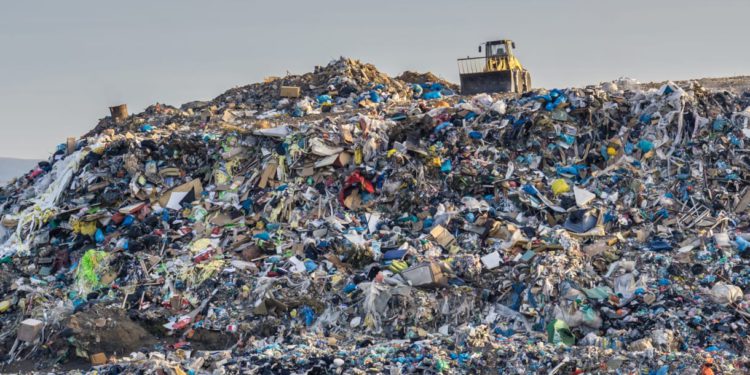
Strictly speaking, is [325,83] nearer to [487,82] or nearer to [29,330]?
[487,82]

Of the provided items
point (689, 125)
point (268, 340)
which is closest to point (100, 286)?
point (268, 340)

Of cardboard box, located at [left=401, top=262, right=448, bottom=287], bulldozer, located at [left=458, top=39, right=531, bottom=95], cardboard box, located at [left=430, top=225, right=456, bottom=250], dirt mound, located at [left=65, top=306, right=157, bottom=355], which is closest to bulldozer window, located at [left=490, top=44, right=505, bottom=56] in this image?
bulldozer, located at [left=458, top=39, right=531, bottom=95]

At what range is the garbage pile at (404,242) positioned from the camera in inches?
406

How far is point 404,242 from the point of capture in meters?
12.8

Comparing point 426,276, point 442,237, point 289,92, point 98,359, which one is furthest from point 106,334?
point 289,92

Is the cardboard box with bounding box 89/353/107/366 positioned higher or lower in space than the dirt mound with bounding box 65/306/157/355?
lower

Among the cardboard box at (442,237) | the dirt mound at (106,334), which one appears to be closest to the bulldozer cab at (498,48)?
the cardboard box at (442,237)

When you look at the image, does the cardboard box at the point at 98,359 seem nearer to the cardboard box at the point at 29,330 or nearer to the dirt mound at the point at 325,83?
the cardboard box at the point at 29,330

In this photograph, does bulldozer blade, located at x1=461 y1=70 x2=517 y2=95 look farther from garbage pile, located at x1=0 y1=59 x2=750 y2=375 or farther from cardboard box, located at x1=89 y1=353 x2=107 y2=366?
cardboard box, located at x1=89 y1=353 x2=107 y2=366

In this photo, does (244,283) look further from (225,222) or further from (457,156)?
(457,156)

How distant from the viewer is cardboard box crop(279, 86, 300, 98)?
18359mm

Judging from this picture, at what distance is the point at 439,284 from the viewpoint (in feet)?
38.0

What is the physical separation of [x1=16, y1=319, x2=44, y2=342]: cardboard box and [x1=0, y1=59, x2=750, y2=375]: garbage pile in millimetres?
34

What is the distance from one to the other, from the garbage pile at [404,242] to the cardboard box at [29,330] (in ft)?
0.11
